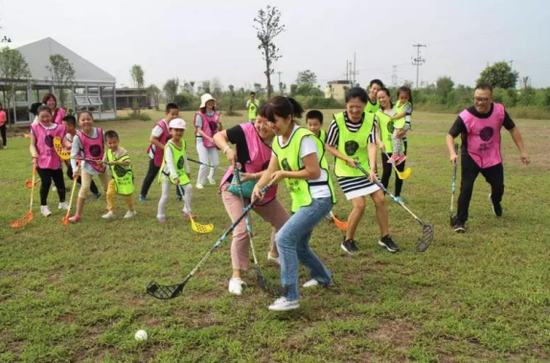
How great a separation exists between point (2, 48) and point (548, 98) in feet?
112

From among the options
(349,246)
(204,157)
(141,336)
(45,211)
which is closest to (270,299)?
(141,336)

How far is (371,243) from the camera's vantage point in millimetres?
5719

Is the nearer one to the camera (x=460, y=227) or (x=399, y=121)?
(x=460, y=227)

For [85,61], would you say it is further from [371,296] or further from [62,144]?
[371,296]

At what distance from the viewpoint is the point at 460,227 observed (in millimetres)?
6105

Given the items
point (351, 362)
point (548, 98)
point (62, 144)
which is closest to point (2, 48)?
point (62, 144)

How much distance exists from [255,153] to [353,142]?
4.78 feet

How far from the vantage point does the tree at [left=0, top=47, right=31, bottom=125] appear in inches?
876

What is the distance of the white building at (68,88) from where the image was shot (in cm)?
2494

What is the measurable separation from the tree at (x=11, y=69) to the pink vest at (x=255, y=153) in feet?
73.8

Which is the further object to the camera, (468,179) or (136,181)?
(136,181)

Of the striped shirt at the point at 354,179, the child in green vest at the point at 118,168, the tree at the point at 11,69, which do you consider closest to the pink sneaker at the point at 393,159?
the striped shirt at the point at 354,179

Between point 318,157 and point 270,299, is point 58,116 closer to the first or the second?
point 270,299

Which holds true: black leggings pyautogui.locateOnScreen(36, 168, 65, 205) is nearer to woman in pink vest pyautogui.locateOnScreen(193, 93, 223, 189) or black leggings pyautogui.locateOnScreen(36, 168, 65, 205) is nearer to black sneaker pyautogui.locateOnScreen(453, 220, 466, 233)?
woman in pink vest pyautogui.locateOnScreen(193, 93, 223, 189)
